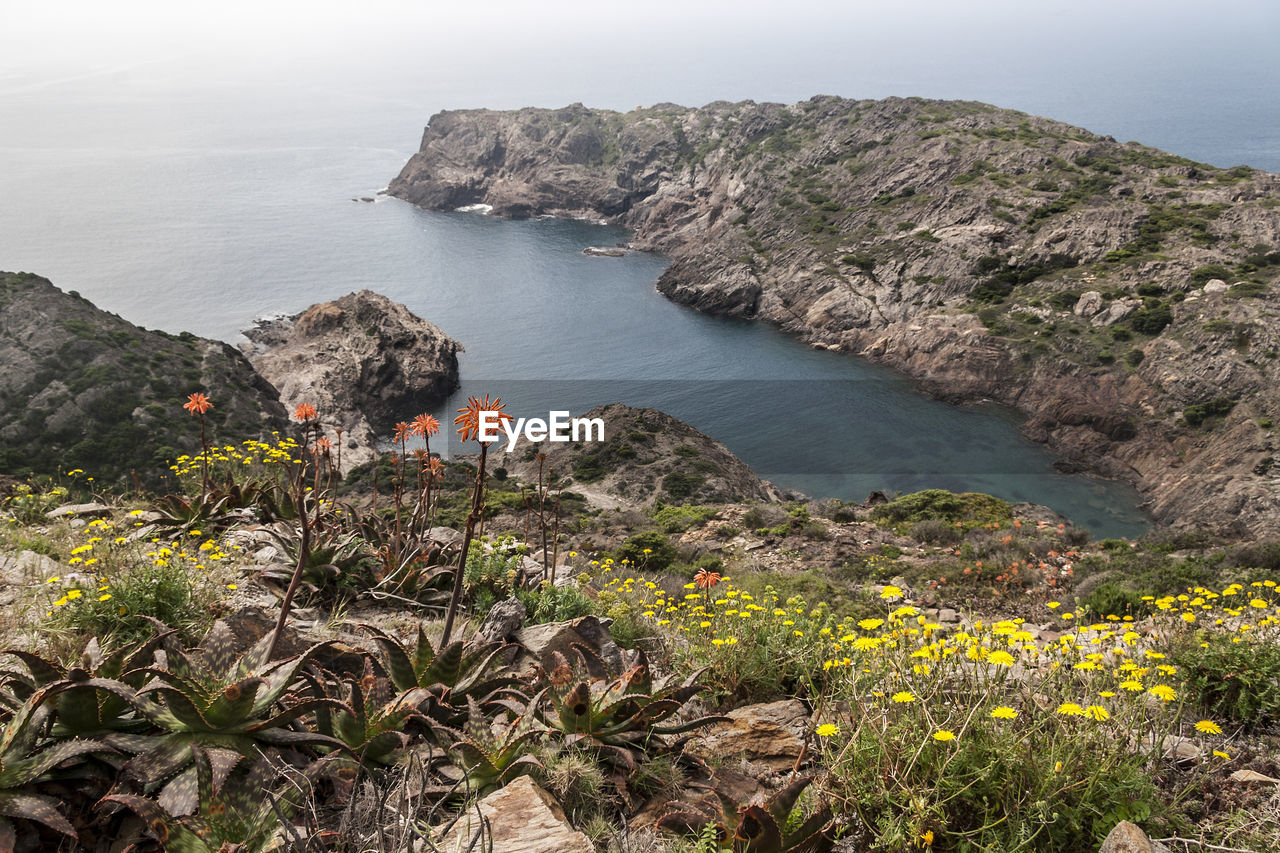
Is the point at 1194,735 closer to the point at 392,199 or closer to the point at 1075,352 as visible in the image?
the point at 1075,352

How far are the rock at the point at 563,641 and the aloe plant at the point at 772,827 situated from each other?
1.84m

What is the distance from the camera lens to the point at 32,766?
282cm

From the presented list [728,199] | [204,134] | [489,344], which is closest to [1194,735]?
[489,344]

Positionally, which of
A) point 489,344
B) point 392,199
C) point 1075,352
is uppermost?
point 392,199

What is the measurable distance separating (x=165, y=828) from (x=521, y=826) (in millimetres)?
1364

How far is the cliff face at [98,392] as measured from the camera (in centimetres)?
3534

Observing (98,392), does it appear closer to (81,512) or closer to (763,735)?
(81,512)

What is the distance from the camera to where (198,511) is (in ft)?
29.5

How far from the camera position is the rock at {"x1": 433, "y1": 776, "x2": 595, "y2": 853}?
2885 millimetres

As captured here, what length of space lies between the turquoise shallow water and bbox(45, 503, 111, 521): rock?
41.6 metres

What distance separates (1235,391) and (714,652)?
53482 millimetres

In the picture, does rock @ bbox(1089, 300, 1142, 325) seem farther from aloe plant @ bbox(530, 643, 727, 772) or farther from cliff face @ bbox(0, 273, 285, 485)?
aloe plant @ bbox(530, 643, 727, 772)

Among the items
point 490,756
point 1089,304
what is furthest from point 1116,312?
point 490,756

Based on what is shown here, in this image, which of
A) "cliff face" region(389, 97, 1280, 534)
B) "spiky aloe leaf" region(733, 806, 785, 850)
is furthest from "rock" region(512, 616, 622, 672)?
"cliff face" region(389, 97, 1280, 534)
